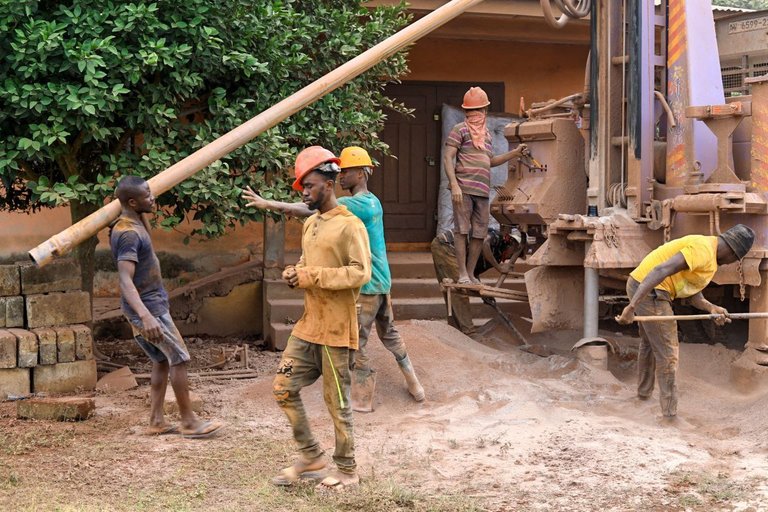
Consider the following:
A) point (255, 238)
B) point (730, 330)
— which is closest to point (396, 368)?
point (730, 330)

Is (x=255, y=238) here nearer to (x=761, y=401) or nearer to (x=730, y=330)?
(x=730, y=330)

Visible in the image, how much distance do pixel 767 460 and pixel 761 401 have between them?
117 centimetres

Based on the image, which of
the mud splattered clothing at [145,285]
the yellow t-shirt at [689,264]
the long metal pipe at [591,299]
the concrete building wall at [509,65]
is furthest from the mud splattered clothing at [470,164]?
the mud splattered clothing at [145,285]

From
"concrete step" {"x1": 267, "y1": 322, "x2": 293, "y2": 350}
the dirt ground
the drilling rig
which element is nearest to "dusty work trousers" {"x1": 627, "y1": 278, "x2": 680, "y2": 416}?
the dirt ground

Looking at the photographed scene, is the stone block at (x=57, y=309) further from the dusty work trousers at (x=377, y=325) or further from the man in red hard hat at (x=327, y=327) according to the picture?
the man in red hard hat at (x=327, y=327)

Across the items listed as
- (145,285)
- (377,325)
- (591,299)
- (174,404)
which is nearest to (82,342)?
(174,404)

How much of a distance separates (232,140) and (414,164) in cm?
611

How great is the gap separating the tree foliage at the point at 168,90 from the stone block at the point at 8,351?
3.38ft

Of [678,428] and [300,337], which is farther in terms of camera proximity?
[678,428]

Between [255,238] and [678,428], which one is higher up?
[255,238]

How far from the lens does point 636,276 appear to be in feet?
22.0

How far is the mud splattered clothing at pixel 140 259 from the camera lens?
6.05 meters

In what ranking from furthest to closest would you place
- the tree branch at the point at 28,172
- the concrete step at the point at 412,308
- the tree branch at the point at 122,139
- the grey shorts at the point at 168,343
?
the concrete step at the point at 412,308 → the tree branch at the point at 122,139 → the tree branch at the point at 28,172 → the grey shorts at the point at 168,343

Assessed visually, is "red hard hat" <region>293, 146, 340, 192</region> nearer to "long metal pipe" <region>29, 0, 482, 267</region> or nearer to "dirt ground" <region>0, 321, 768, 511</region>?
"long metal pipe" <region>29, 0, 482, 267</region>
